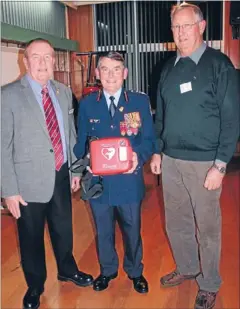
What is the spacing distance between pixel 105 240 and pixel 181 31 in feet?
4.21

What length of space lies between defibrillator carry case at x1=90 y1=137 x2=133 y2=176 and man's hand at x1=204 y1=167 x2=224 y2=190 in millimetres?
421

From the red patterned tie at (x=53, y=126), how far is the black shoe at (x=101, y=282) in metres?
0.79

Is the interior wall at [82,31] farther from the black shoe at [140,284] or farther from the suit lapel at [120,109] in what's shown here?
the black shoe at [140,284]

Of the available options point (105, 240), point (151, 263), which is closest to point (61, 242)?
point (105, 240)

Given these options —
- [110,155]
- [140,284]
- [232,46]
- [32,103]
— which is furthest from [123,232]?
[232,46]

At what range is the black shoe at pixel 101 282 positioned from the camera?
7.83ft

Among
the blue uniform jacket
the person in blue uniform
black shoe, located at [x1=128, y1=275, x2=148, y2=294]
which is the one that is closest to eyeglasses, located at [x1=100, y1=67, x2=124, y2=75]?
the person in blue uniform

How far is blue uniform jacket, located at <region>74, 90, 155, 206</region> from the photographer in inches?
83.5

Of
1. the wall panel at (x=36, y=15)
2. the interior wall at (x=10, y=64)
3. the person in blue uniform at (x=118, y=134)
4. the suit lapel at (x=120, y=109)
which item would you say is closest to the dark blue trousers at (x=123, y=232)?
the person in blue uniform at (x=118, y=134)

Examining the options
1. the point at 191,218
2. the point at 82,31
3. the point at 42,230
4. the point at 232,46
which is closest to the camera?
the point at 42,230

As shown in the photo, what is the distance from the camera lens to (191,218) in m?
2.31

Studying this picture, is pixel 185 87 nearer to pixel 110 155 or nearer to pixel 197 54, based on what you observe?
pixel 197 54

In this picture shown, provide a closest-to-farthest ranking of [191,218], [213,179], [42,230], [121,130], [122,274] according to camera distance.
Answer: [213,179] → [121,130] → [42,230] → [191,218] → [122,274]

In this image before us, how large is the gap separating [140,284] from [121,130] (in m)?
0.98
